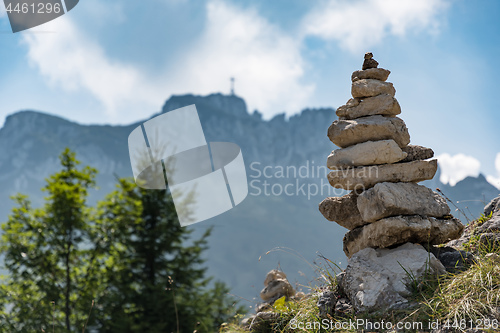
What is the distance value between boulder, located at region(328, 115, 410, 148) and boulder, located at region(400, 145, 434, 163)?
106 millimetres

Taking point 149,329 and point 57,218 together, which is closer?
point 149,329

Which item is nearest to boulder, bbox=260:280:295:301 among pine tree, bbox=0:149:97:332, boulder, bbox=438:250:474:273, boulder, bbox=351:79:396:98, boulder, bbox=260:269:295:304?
boulder, bbox=260:269:295:304

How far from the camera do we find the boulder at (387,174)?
5.01 m

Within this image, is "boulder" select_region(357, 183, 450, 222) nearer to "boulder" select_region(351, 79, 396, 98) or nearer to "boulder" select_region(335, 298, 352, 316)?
"boulder" select_region(335, 298, 352, 316)

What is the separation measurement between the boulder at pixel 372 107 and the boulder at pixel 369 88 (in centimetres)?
8

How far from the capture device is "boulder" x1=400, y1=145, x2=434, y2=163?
17.2 ft

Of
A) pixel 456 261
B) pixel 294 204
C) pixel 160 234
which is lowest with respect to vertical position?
pixel 456 261

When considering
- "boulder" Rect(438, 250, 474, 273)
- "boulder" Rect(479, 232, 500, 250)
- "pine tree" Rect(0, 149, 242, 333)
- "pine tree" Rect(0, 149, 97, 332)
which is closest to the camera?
"boulder" Rect(438, 250, 474, 273)

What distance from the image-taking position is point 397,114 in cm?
551

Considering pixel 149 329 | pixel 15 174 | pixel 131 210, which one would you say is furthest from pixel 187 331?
pixel 15 174

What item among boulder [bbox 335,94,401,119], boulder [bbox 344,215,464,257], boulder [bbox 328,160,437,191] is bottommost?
boulder [bbox 344,215,464,257]

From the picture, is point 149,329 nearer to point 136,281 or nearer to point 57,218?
point 136,281

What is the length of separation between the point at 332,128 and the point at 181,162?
9.33 metres

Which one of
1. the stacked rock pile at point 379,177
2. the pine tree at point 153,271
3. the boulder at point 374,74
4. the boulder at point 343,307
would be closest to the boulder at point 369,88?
the stacked rock pile at point 379,177
